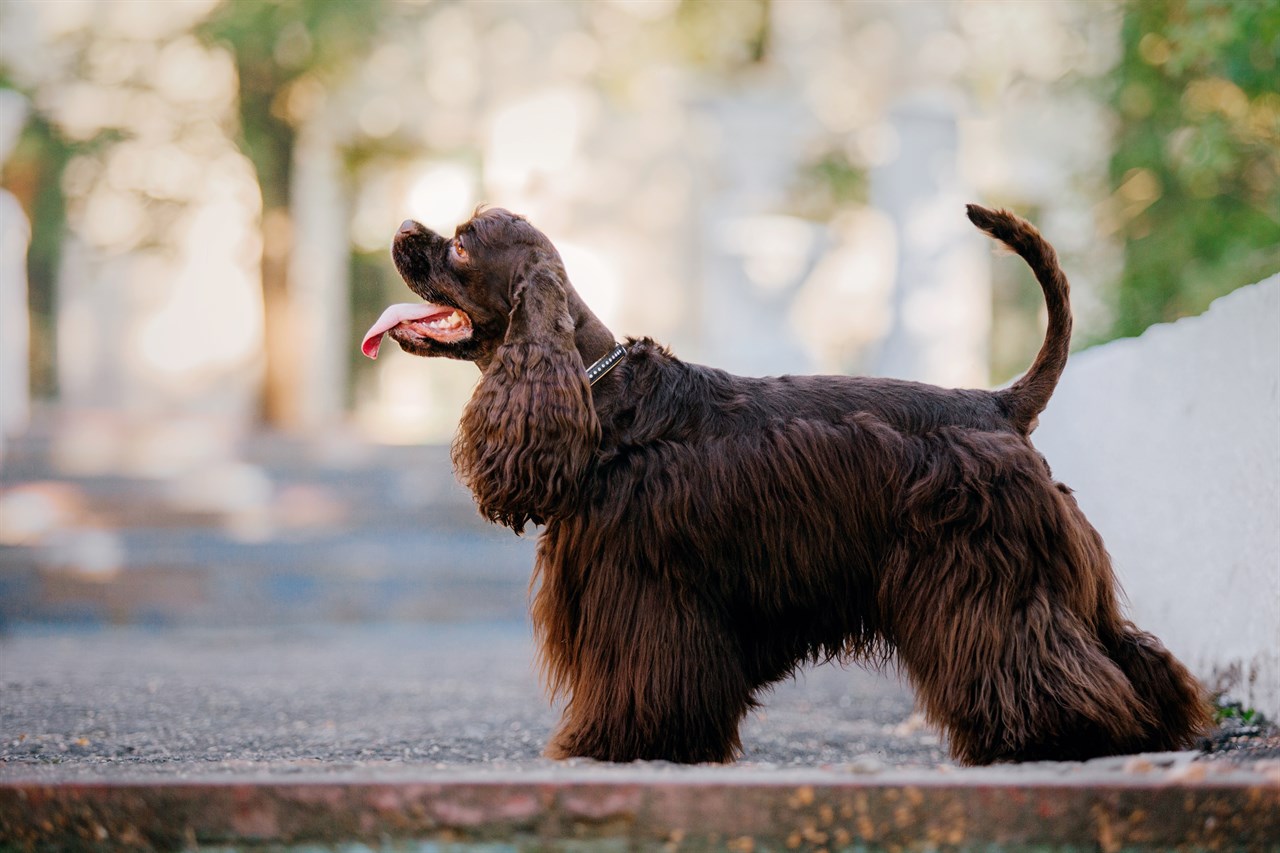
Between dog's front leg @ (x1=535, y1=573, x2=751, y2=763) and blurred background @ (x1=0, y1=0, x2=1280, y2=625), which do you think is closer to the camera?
dog's front leg @ (x1=535, y1=573, x2=751, y2=763)

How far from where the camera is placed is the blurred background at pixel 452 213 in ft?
29.1

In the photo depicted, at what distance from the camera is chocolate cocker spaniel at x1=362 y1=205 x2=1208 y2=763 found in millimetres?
3227

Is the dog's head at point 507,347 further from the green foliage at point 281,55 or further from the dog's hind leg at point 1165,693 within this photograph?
the green foliage at point 281,55

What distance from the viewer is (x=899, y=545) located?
10.9 feet

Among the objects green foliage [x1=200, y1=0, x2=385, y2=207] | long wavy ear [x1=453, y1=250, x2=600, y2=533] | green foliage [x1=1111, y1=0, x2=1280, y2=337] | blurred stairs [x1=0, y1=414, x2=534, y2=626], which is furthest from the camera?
green foliage [x1=200, y1=0, x2=385, y2=207]

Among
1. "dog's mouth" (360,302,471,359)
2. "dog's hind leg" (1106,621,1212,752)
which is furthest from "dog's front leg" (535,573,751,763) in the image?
"dog's hind leg" (1106,621,1212,752)

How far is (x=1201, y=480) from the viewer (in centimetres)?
437

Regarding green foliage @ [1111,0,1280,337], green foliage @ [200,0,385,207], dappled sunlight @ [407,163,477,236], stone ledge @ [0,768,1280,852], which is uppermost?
green foliage @ [200,0,385,207]

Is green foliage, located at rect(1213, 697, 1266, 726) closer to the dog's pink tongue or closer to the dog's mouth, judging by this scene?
the dog's mouth

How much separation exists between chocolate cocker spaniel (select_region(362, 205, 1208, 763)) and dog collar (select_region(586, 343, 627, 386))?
25 mm

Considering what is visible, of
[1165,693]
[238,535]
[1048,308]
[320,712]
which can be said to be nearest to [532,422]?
[1048,308]

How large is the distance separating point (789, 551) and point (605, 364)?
0.74 m

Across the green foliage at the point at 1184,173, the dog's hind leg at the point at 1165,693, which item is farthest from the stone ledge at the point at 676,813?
the green foliage at the point at 1184,173

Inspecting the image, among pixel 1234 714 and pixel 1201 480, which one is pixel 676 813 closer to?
pixel 1234 714
